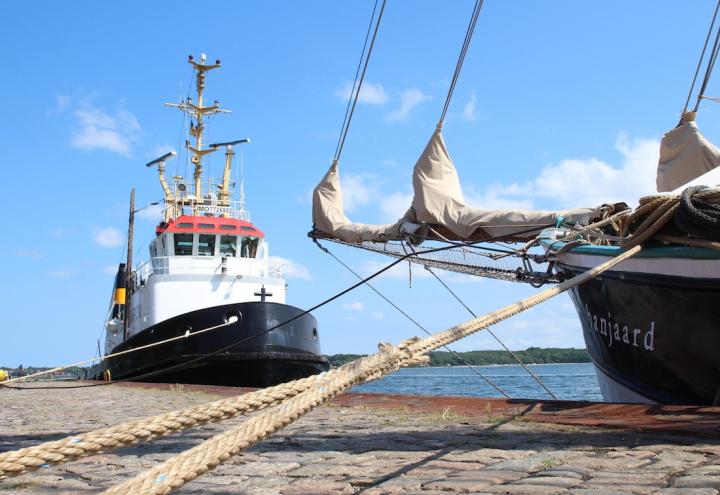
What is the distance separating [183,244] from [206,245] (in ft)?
1.73

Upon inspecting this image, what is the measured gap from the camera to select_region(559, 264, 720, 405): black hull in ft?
16.3

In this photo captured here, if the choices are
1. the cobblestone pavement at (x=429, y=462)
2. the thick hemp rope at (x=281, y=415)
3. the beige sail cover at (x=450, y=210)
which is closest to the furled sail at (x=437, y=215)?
Result: the beige sail cover at (x=450, y=210)

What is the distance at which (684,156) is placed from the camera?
9016mm

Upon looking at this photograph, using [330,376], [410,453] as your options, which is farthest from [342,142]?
[330,376]

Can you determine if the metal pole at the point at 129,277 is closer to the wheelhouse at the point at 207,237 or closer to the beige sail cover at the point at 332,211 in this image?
the wheelhouse at the point at 207,237

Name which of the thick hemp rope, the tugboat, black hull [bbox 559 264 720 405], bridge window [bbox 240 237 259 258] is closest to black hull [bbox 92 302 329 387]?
the tugboat

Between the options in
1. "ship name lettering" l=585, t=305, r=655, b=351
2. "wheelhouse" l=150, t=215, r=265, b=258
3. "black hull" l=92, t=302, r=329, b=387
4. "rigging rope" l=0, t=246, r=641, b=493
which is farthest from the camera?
"wheelhouse" l=150, t=215, r=265, b=258

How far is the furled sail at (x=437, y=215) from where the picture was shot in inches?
305

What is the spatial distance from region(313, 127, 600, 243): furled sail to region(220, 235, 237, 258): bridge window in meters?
6.84

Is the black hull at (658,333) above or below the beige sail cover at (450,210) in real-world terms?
below

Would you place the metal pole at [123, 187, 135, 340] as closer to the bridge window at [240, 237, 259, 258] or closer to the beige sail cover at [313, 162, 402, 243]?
the bridge window at [240, 237, 259, 258]

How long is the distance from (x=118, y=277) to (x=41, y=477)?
1733cm

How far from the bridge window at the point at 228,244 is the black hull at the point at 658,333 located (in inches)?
449

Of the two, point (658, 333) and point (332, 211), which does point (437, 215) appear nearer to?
point (332, 211)
